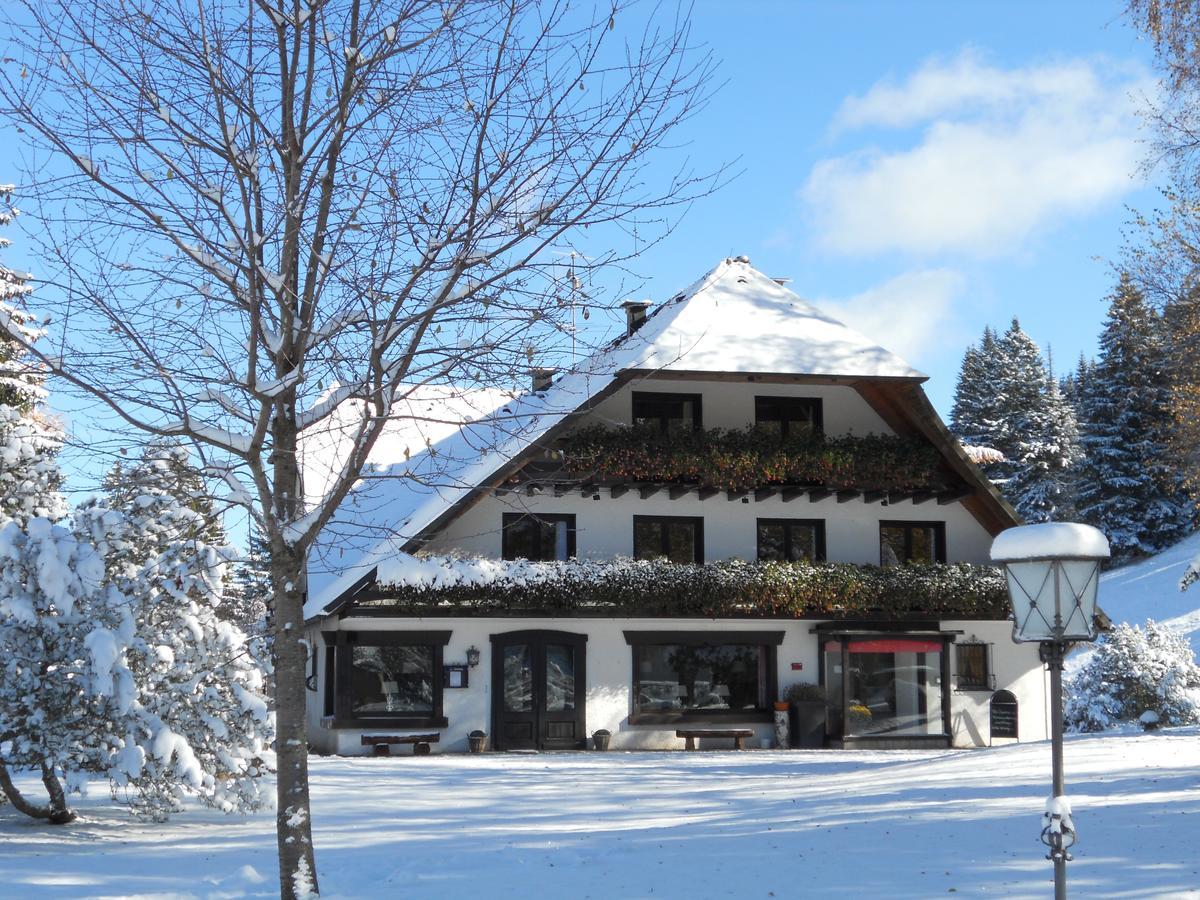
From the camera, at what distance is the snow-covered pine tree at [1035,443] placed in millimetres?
58656

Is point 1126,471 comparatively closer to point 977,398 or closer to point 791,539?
point 977,398

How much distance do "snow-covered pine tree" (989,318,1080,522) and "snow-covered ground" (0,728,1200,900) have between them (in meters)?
41.7

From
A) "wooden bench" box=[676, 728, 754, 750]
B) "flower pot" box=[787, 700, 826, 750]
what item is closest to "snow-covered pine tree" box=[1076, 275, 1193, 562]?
"flower pot" box=[787, 700, 826, 750]

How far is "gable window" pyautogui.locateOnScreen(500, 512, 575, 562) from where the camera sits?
25547mm

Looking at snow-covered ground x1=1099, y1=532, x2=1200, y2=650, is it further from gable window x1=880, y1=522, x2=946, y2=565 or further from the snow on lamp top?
the snow on lamp top

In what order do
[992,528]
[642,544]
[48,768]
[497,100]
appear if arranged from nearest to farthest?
[497,100]
[48,768]
[642,544]
[992,528]

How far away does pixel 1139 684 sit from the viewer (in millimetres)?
23781

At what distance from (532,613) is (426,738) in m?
3.10

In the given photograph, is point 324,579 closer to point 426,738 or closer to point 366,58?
point 426,738

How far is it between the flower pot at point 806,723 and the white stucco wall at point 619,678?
512 millimetres

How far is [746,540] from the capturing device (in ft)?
88.3

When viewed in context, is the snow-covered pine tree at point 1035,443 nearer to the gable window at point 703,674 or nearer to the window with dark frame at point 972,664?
the window with dark frame at point 972,664

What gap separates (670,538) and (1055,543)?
61.2 feet

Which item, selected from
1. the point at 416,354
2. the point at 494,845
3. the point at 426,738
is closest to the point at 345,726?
the point at 426,738
